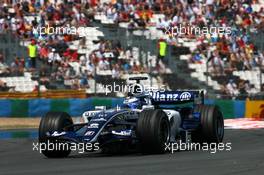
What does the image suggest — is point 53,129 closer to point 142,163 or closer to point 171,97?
point 142,163

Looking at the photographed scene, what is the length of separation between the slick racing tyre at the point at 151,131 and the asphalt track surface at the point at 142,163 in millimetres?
192

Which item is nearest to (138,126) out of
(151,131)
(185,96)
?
(151,131)

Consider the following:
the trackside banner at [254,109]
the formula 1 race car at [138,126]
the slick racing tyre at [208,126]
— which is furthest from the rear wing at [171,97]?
the trackside banner at [254,109]

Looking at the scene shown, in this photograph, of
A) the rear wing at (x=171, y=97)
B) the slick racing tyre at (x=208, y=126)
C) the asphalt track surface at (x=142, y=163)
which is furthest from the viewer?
the rear wing at (x=171, y=97)

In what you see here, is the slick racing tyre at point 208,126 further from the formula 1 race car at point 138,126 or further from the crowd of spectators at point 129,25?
the crowd of spectators at point 129,25

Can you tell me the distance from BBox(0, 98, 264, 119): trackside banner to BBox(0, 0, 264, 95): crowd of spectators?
2.77 feet

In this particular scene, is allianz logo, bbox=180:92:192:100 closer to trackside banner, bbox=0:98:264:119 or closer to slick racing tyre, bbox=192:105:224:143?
slick racing tyre, bbox=192:105:224:143

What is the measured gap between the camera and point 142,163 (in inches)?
431

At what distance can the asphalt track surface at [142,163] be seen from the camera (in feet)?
32.4

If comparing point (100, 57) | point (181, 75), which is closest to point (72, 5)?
point (100, 57)

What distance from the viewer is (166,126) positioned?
500 inches

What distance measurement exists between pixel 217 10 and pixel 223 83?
5.11 meters

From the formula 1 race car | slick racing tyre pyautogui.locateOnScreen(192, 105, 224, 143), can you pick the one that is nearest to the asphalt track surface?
the formula 1 race car

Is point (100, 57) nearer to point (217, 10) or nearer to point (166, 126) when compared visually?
point (217, 10)
